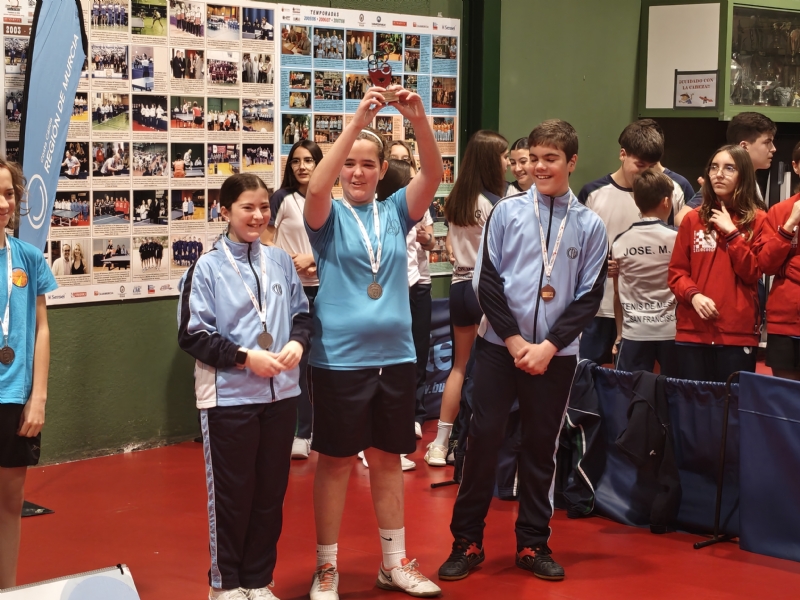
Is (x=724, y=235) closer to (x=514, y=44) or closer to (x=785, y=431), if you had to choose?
(x=785, y=431)

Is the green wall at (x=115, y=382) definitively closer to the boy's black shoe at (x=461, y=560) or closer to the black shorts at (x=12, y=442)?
the black shorts at (x=12, y=442)

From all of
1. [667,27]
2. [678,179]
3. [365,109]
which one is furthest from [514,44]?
[365,109]

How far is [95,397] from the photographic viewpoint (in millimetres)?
5773

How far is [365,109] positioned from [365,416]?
1070mm

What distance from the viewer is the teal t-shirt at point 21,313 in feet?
10.9

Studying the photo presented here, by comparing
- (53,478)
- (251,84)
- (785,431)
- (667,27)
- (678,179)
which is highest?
(667,27)

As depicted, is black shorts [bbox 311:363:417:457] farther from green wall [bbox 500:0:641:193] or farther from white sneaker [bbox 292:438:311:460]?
green wall [bbox 500:0:641:193]

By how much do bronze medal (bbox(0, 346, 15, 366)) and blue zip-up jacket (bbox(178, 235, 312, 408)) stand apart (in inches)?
21.1

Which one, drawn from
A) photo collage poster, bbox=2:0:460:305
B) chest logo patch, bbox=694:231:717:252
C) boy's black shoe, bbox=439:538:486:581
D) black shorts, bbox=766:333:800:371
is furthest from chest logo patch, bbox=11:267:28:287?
black shorts, bbox=766:333:800:371

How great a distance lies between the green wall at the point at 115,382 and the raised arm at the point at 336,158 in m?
2.58

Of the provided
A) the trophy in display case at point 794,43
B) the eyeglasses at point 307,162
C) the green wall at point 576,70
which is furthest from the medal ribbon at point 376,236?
the trophy in display case at point 794,43

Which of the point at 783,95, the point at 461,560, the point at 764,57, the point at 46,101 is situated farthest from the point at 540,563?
the point at 783,95

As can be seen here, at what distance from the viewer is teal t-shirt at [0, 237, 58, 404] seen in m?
3.32

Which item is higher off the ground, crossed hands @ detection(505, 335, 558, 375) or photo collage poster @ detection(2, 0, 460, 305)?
photo collage poster @ detection(2, 0, 460, 305)
